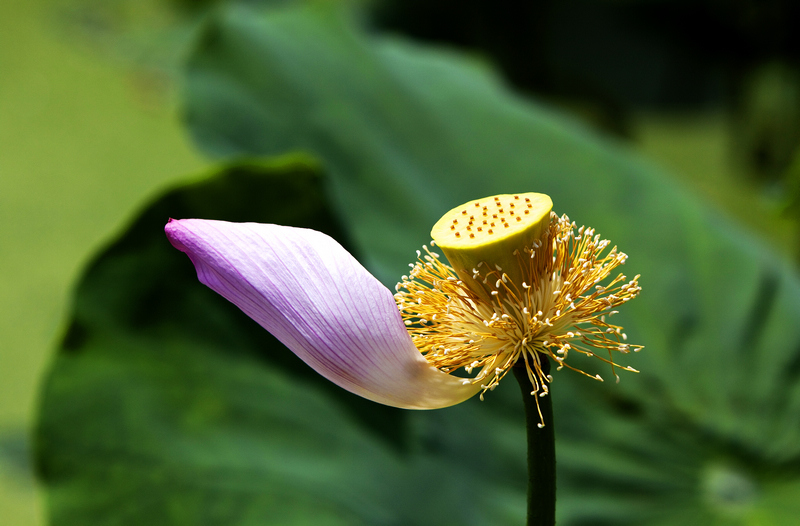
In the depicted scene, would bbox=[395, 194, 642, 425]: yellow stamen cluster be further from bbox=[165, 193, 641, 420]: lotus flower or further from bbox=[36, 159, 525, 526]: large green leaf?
bbox=[36, 159, 525, 526]: large green leaf

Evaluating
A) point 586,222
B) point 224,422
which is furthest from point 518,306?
point 586,222

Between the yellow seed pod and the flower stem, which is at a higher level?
the yellow seed pod

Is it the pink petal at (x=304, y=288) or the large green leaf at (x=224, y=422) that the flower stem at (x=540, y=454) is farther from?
the large green leaf at (x=224, y=422)

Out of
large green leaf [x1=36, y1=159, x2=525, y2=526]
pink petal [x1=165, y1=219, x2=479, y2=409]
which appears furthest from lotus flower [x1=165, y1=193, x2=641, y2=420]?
large green leaf [x1=36, y1=159, x2=525, y2=526]

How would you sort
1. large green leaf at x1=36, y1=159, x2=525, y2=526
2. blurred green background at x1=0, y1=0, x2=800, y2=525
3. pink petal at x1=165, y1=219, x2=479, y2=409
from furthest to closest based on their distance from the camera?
blurred green background at x1=0, y1=0, x2=800, y2=525 → large green leaf at x1=36, y1=159, x2=525, y2=526 → pink petal at x1=165, y1=219, x2=479, y2=409

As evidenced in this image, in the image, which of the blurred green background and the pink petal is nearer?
the pink petal

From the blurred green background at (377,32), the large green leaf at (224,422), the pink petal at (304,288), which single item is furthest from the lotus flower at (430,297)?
the blurred green background at (377,32)
